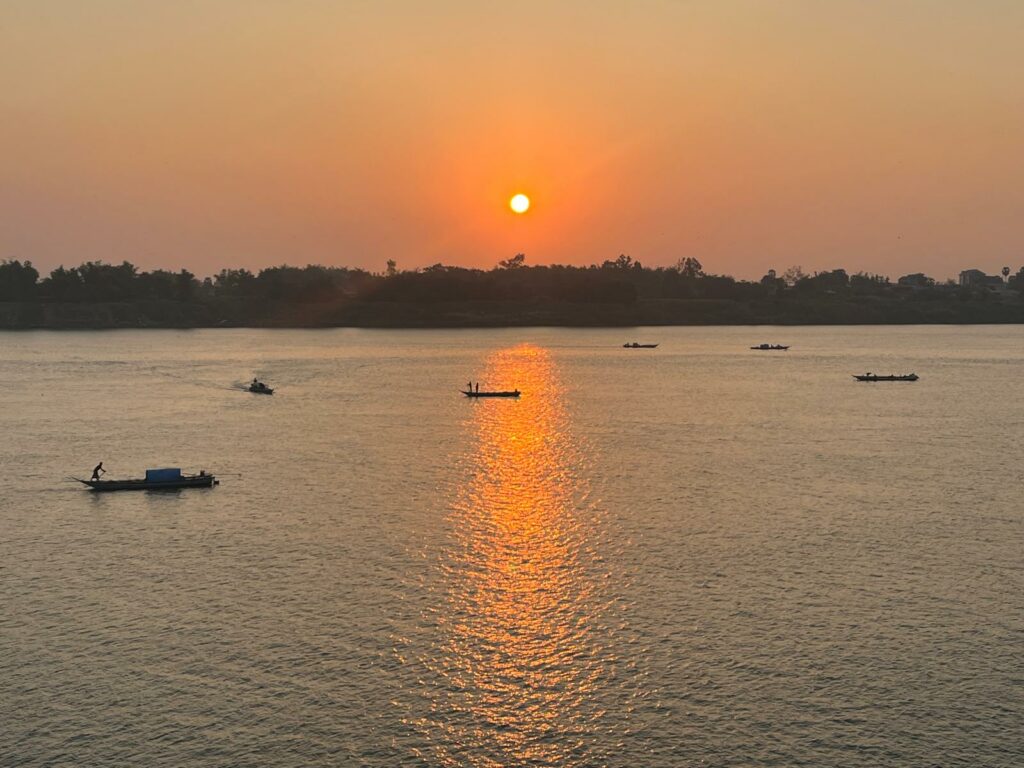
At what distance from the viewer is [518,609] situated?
6081 centimetres

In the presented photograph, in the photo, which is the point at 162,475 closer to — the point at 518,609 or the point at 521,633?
the point at 518,609

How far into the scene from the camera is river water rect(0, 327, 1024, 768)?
44.8 m

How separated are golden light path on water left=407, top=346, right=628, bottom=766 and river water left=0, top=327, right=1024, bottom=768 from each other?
0.74 feet

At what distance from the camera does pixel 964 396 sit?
602ft

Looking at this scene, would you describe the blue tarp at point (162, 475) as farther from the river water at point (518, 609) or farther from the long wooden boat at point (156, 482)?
the river water at point (518, 609)

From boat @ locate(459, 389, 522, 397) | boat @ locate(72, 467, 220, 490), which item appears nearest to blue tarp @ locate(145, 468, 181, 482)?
boat @ locate(72, 467, 220, 490)

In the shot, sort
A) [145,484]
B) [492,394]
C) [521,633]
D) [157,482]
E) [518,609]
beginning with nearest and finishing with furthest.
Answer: [521,633]
[518,609]
[157,482]
[145,484]
[492,394]

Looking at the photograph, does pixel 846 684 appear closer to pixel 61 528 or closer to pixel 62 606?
pixel 62 606

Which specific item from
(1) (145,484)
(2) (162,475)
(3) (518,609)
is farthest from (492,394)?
(3) (518,609)

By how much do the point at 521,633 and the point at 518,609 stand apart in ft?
12.9

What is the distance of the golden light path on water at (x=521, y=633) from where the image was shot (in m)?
44.8

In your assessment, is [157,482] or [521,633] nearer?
[521,633]

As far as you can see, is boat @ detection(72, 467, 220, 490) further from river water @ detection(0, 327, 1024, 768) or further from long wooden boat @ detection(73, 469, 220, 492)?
river water @ detection(0, 327, 1024, 768)

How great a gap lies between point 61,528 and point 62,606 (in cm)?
2226
